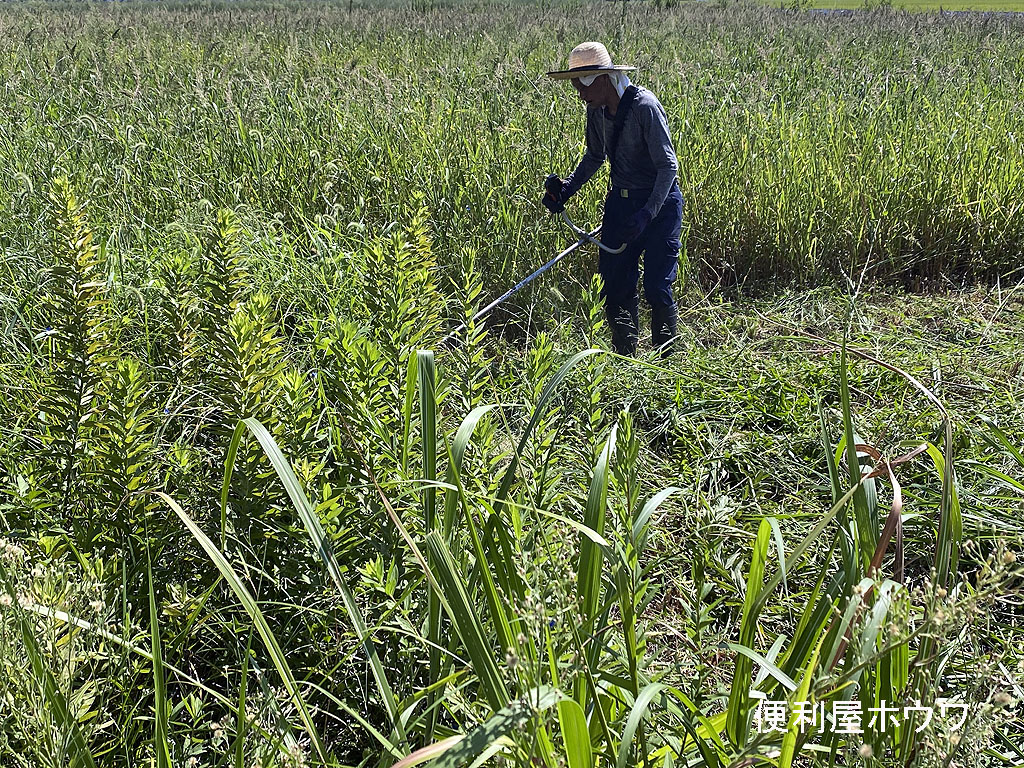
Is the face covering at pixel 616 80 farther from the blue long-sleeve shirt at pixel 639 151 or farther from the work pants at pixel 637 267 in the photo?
the work pants at pixel 637 267

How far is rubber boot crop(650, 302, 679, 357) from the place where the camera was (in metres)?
3.84

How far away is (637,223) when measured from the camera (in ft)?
11.6


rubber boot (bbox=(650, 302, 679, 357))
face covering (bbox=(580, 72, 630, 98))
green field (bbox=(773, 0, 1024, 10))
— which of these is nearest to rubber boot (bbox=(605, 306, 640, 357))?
rubber boot (bbox=(650, 302, 679, 357))

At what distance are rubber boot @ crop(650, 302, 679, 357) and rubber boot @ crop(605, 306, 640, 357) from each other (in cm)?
10

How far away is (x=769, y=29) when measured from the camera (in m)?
12.2

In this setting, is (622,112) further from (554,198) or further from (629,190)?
(554,198)

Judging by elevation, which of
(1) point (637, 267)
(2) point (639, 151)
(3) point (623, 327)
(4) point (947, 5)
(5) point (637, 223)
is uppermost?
(4) point (947, 5)

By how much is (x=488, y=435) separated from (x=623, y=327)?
7.05 feet

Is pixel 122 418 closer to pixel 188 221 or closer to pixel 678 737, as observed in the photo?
pixel 678 737

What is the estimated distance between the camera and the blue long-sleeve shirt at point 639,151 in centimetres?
358

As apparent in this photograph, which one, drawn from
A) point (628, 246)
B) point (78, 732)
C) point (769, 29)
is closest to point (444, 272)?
point (628, 246)

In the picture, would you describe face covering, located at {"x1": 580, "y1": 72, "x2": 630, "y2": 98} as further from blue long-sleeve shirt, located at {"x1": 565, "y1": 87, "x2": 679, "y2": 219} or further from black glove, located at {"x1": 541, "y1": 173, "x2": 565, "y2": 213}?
black glove, located at {"x1": 541, "y1": 173, "x2": 565, "y2": 213}

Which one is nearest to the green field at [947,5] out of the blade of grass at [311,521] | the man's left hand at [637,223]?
the man's left hand at [637,223]

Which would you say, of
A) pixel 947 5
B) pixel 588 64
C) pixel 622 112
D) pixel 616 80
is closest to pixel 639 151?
pixel 622 112
